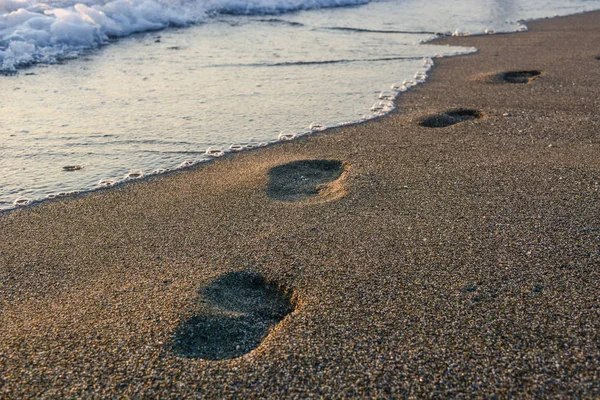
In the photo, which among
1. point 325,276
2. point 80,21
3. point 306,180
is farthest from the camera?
point 80,21

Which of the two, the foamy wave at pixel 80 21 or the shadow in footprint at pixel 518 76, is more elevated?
the foamy wave at pixel 80 21

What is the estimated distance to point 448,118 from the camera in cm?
434

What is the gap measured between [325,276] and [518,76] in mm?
4051


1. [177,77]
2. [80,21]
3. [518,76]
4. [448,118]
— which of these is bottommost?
[448,118]

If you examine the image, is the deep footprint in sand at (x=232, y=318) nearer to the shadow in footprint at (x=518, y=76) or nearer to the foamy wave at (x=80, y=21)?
the shadow in footprint at (x=518, y=76)

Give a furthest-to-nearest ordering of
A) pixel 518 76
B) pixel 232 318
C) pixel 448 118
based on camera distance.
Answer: pixel 518 76, pixel 448 118, pixel 232 318

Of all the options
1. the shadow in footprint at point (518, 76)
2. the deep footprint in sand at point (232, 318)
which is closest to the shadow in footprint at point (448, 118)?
the shadow in footprint at point (518, 76)

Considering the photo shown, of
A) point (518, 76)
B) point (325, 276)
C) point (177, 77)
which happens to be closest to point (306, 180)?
point (325, 276)

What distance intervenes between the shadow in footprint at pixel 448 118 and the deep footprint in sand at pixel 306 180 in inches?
41.4

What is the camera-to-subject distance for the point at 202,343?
198cm

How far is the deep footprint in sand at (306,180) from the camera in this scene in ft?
10.3

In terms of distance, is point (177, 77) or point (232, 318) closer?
point (232, 318)

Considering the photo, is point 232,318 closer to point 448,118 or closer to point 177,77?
point 448,118

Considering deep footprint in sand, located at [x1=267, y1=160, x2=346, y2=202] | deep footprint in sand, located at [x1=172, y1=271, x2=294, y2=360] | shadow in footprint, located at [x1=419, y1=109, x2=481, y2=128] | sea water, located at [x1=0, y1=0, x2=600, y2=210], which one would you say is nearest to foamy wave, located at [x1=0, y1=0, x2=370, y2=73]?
sea water, located at [x1=0, y1=0, x2=600, y2=210]
